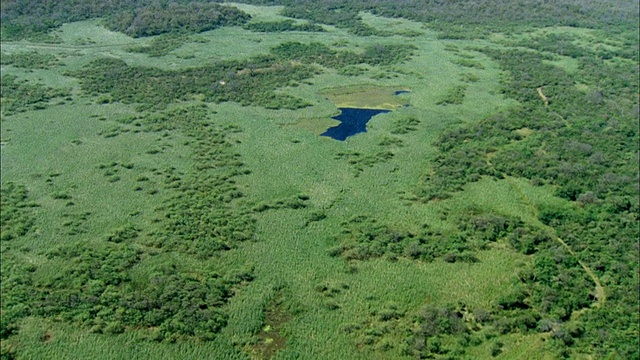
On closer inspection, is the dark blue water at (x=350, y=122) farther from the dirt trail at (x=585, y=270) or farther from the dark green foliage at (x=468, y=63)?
the dark green foliage at (x=468, y=63)

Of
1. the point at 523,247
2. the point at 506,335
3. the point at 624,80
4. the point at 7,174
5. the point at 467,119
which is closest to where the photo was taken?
the point at 506,335

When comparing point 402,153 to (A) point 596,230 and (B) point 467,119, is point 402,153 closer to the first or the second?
(B) point 467,119

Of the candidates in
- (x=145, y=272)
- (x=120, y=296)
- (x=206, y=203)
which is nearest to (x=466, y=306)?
(x=145, y=272)

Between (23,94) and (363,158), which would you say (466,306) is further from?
(23,94)

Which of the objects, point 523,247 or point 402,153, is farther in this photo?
point 402,153

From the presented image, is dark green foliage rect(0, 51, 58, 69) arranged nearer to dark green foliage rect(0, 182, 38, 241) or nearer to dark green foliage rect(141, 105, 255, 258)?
dark green foliage rect(141, 105, 255, 258)

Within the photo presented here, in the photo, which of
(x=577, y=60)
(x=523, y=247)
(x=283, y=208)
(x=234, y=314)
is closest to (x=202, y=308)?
(x=234, y=314)

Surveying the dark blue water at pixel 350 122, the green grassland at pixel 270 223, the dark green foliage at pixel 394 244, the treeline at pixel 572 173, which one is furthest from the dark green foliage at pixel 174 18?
the dark green foliage at pixel 394 244

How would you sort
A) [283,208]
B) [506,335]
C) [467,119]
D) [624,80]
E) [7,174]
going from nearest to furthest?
[506,335]
[283,208]
[7,174]
[467,119]
[624,80]
